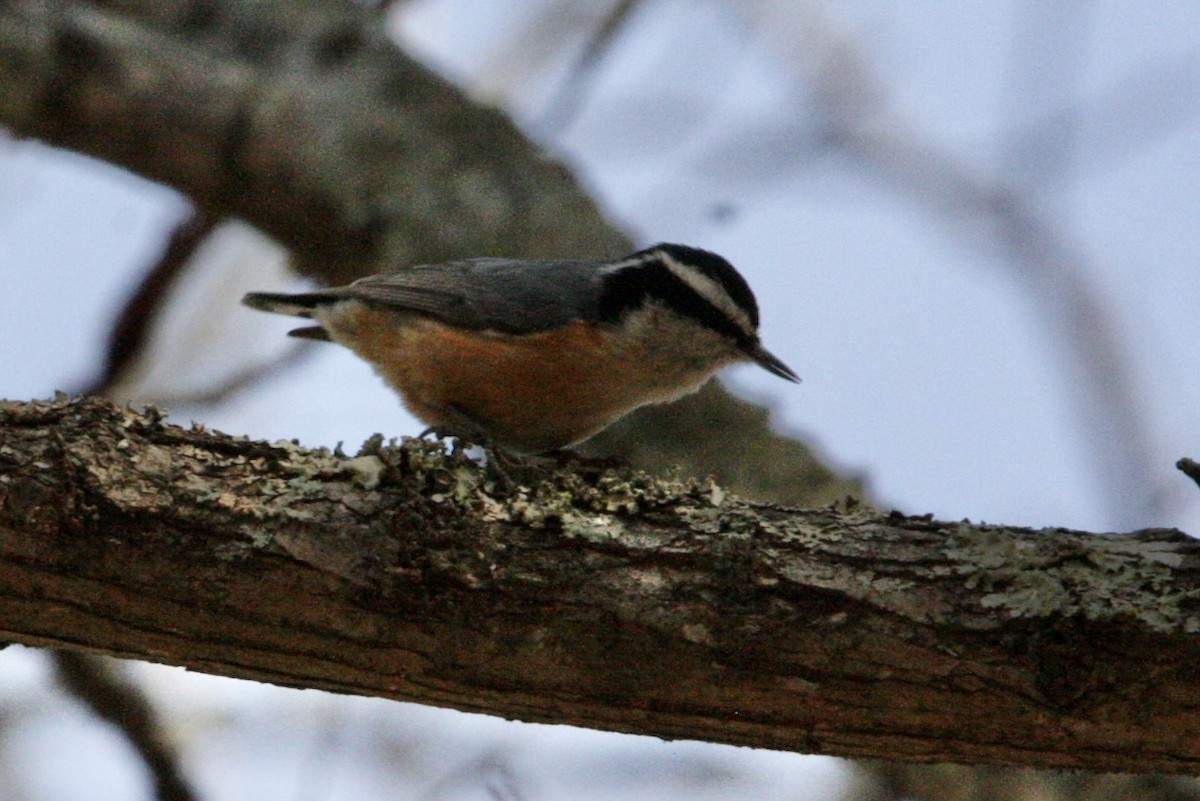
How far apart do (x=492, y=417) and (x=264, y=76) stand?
241 centimetres

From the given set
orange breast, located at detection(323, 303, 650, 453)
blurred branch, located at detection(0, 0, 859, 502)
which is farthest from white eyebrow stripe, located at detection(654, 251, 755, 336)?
blurred branch, located at detection(0, 0, 859, 502)

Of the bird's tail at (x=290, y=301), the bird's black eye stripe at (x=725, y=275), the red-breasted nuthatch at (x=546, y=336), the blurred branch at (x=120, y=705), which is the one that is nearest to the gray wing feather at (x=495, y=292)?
the red-breasted nuthatch at (x=546, y=336)

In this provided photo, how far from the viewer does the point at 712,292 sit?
4.44 metres

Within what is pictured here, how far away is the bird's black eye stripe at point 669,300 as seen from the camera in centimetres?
438

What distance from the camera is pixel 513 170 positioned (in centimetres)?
581

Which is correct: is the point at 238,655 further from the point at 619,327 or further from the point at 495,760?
the point at 619,327

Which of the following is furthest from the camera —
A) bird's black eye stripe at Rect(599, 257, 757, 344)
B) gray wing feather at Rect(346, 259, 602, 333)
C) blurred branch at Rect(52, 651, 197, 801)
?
bird's black eye stripe at Rect(599, 257, 757, 344)

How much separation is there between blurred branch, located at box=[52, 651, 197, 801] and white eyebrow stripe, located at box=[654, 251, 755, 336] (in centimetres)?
226

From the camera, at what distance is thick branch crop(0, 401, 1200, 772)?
2.54 metres

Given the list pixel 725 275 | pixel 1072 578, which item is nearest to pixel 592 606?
pixel 1072 578

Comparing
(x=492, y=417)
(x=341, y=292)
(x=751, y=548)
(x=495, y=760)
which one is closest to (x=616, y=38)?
(x=341, y=292)

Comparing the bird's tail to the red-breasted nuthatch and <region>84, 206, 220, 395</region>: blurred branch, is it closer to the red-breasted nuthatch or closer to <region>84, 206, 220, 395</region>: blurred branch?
the red-breasted nuthatch

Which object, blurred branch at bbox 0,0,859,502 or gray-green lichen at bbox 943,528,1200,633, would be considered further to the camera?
blurred branch at bbox 0,0,859,502

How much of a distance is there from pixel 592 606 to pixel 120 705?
7.12ft
